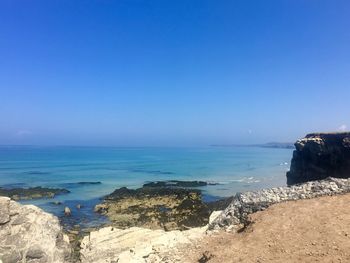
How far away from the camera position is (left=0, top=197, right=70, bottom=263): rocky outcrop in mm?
14672

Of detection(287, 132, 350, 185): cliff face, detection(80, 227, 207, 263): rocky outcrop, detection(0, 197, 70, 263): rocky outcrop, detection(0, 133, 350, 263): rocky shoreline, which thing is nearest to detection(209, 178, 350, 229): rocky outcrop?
detection(0, 133, 350, 263): rocky shoreline

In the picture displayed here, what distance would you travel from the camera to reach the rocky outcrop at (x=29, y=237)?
14.7 meters

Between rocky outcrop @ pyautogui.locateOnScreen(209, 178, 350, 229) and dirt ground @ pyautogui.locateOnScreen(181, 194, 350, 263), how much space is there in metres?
0.67

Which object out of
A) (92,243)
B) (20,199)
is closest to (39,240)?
(92,243)

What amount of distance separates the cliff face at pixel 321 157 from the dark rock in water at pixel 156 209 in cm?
1439

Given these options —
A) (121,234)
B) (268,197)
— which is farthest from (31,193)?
(268,197)

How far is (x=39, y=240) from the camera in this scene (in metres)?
15.1

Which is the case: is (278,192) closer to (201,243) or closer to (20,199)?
(201,243)

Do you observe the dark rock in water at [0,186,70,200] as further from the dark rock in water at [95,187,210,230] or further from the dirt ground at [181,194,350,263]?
the dirt ground at [181,194,350,263]

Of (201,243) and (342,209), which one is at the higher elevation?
(342,209)

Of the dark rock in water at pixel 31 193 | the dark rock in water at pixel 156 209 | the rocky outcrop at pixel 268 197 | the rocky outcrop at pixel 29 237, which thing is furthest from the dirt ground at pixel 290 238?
the dark rock in water at pixel 31 193

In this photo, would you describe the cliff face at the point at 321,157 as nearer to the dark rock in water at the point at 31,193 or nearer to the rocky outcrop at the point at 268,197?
the rocky outcrop at the point at 268,197

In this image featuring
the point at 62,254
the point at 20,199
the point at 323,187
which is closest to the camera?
the point at 62,254

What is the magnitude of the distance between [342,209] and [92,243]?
40.6 ft
